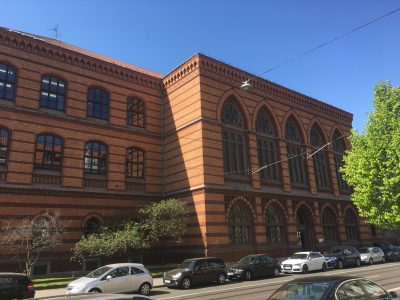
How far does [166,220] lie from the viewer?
25.6m

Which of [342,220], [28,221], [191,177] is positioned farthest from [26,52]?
[342,220]

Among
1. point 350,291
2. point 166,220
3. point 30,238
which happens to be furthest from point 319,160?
point 350,291

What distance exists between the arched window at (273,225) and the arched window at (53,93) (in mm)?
18430

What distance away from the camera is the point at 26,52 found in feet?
84.7

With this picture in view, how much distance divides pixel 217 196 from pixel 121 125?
31.2 feet

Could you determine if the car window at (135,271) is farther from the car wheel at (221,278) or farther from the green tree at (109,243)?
the green tree at (109,243)

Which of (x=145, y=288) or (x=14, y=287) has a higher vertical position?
(x=14, y=287)

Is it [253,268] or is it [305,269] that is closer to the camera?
[253,268]

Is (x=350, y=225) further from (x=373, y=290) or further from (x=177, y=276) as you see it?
(x=373, y=290)

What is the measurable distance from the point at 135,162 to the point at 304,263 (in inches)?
583

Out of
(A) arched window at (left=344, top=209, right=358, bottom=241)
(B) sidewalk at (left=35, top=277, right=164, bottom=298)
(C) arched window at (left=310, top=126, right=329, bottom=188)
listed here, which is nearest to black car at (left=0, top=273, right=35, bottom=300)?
(B) sidewalk at (left=35, top=277, right=164, bottom=298)

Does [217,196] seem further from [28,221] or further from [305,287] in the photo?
[305,287]

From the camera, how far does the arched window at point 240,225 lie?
92.5ft

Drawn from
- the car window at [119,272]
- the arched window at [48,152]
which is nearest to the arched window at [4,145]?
the arched window at [48,152]
